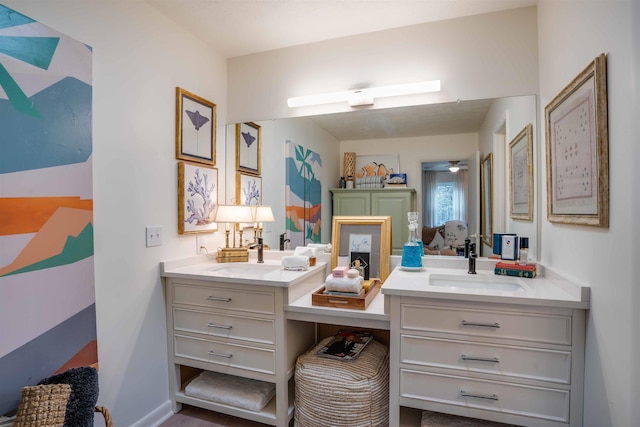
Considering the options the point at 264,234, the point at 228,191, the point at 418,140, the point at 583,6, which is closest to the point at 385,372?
the point at 264,234

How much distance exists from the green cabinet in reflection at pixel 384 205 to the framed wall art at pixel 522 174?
566 mm

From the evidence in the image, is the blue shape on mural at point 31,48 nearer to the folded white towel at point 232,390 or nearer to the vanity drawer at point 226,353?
the vanity drawer at point 226,353

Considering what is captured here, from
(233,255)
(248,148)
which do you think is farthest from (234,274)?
(248,148)

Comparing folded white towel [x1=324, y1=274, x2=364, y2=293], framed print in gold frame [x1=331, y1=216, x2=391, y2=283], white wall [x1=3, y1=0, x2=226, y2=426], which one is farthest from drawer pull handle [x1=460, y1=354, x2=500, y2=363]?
white wall [x1=3, y1=0, x2=226, y2=426]

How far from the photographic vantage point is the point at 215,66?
2.42m

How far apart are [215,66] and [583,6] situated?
215cm

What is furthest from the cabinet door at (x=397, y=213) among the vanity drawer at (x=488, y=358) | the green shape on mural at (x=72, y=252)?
the green shape on mural at (x=72, y=252)

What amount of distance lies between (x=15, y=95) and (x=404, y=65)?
1971 mm

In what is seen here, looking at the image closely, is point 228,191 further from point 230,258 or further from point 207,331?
point 207,331

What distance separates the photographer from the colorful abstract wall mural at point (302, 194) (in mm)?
2324

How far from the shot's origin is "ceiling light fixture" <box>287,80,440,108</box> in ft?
6.58

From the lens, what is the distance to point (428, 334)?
58.5 inches

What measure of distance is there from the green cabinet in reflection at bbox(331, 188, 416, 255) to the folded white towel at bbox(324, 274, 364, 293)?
19.6 inches

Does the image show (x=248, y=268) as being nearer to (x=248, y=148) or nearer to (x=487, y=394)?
(x=248, y=148)
